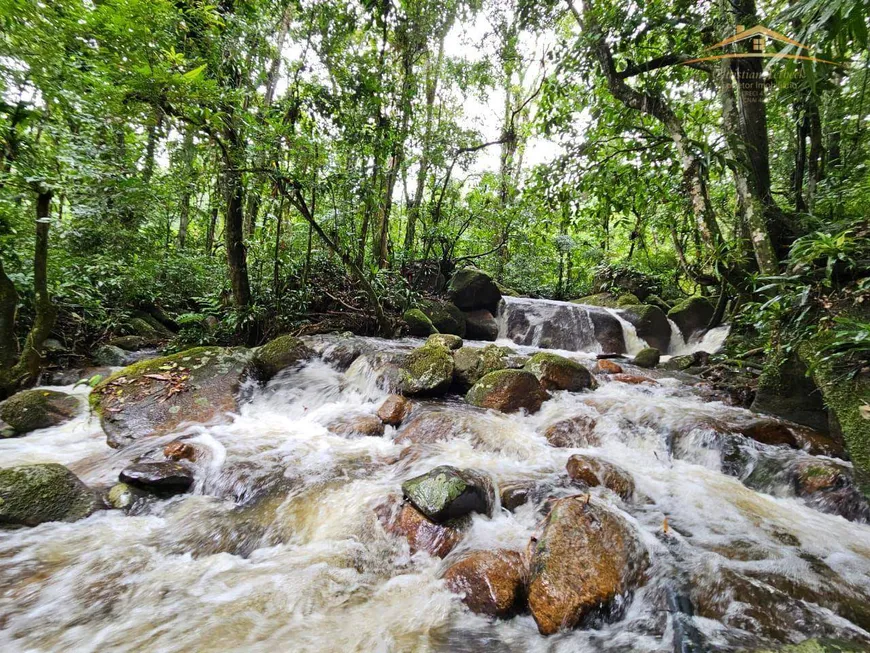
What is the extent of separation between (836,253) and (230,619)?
19.4 ft

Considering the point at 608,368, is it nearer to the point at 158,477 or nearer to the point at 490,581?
the point at 490,581

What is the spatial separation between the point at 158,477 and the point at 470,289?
884cm

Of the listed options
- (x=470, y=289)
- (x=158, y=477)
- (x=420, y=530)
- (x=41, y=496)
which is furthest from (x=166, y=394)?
(x=470, y=289)

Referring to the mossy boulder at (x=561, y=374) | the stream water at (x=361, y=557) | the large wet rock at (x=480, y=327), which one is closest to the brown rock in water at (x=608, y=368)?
the mossy boulder at (x=561, y=374)

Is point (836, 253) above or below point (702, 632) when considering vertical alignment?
above

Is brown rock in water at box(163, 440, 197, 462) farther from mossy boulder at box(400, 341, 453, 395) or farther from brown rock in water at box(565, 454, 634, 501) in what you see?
brown rock in water at box(565, 454, 634, 501)

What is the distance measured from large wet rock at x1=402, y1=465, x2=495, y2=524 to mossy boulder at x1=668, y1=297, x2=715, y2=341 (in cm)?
966

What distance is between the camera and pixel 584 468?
11.9ft

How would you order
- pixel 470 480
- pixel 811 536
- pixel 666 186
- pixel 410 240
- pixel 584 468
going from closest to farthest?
pixel 811 536 → pixel 470 480 → pixel 584 468 → pixel 666 186 → pixel 410 240

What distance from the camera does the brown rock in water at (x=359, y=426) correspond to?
4832 millimetres

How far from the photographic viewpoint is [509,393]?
17.6ft

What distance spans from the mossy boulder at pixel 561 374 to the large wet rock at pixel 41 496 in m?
5.32

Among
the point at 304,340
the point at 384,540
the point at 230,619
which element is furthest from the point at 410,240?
the point at 230,619

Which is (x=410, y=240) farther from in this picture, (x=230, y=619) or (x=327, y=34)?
(x=230, y=619)
